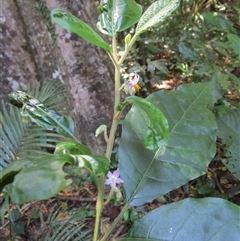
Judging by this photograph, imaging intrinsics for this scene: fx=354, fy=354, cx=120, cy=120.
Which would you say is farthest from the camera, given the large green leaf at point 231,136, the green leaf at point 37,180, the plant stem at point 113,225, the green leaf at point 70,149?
the large green leaf at point 231,136

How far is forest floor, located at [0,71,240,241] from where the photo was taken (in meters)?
1.40

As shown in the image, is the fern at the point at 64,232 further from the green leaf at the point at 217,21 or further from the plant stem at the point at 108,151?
the green leaf at the point at 217,21

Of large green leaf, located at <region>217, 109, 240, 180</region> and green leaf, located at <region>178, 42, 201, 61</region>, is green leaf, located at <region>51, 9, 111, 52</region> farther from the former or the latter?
green leaf, located at <region>178, 42, 201, 61</region>

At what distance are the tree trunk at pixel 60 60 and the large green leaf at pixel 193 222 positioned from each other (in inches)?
39.9

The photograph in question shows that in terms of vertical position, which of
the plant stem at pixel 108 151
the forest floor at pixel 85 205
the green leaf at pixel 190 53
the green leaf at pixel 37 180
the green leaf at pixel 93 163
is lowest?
the forest floor at pixel 85 205

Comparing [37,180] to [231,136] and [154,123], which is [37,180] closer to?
[154,123]

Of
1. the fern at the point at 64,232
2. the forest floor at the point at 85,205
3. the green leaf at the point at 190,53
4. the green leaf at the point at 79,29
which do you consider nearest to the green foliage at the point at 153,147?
the green leaf at the point at 79,29

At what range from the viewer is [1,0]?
168cm

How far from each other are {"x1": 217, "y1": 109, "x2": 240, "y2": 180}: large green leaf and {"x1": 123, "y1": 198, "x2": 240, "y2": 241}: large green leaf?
2.44 feet

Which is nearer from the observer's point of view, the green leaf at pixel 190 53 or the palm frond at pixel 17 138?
the palm frond at pixel 17 138

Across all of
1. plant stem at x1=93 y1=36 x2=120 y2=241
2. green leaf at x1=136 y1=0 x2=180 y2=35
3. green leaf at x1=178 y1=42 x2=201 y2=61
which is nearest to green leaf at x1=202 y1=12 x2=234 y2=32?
green leaf at x1=178 y1=42 x2=201 y2=61

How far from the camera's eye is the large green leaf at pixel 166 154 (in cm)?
70

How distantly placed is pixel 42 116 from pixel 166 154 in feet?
0.85

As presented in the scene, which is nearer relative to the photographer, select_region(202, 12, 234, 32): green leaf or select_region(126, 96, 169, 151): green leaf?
select_region(126, 96, 169, 151): green leaf
